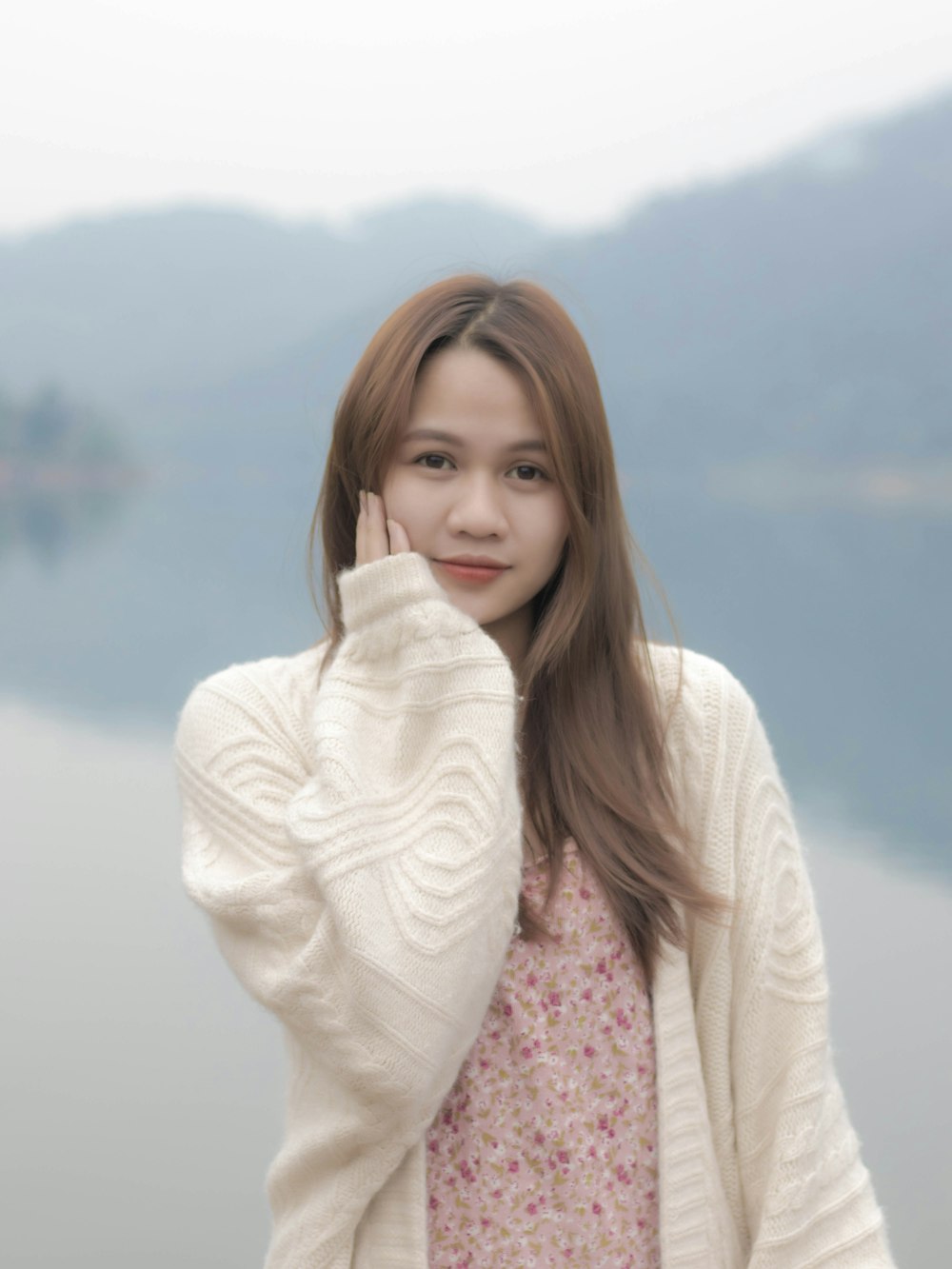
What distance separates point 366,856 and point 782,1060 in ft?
1.23

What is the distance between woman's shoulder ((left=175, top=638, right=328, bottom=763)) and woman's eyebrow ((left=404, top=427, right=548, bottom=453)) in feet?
0.74

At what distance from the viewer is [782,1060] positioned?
4.15 feet

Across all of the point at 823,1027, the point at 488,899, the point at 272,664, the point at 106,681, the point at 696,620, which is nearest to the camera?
the point at 488,899

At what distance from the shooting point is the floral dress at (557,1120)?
1.21 metres

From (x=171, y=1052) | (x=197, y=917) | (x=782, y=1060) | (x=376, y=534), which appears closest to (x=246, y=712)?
(x=376, y=534)

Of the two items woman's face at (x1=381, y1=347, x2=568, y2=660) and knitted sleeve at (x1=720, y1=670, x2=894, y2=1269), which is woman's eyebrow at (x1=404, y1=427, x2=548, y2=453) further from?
knitted sleeve at (x1=720, y1=670, x2=894, y2=1269)

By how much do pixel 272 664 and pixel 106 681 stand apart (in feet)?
19.7

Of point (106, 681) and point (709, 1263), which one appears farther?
point (106, 681)

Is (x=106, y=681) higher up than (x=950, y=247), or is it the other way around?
(x=950, y=247)

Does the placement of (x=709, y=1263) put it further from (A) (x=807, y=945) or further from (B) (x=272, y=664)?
(B) (x=272, y=664)

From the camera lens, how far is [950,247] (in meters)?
30.8

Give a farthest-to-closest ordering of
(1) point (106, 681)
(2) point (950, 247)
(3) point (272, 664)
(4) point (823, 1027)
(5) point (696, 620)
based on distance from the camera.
A: (2) point (950, 247) < (5) point (696, 620) < (1) point (106, 681) < (3) point (272, 664) < (4) point (823, 1027)

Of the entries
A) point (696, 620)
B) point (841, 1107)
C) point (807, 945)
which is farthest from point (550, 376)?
point (696, 620)

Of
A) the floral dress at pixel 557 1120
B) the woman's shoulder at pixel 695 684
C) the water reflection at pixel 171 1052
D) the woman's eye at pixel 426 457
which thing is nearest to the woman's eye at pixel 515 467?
the woman's eye at pixel 426 457
